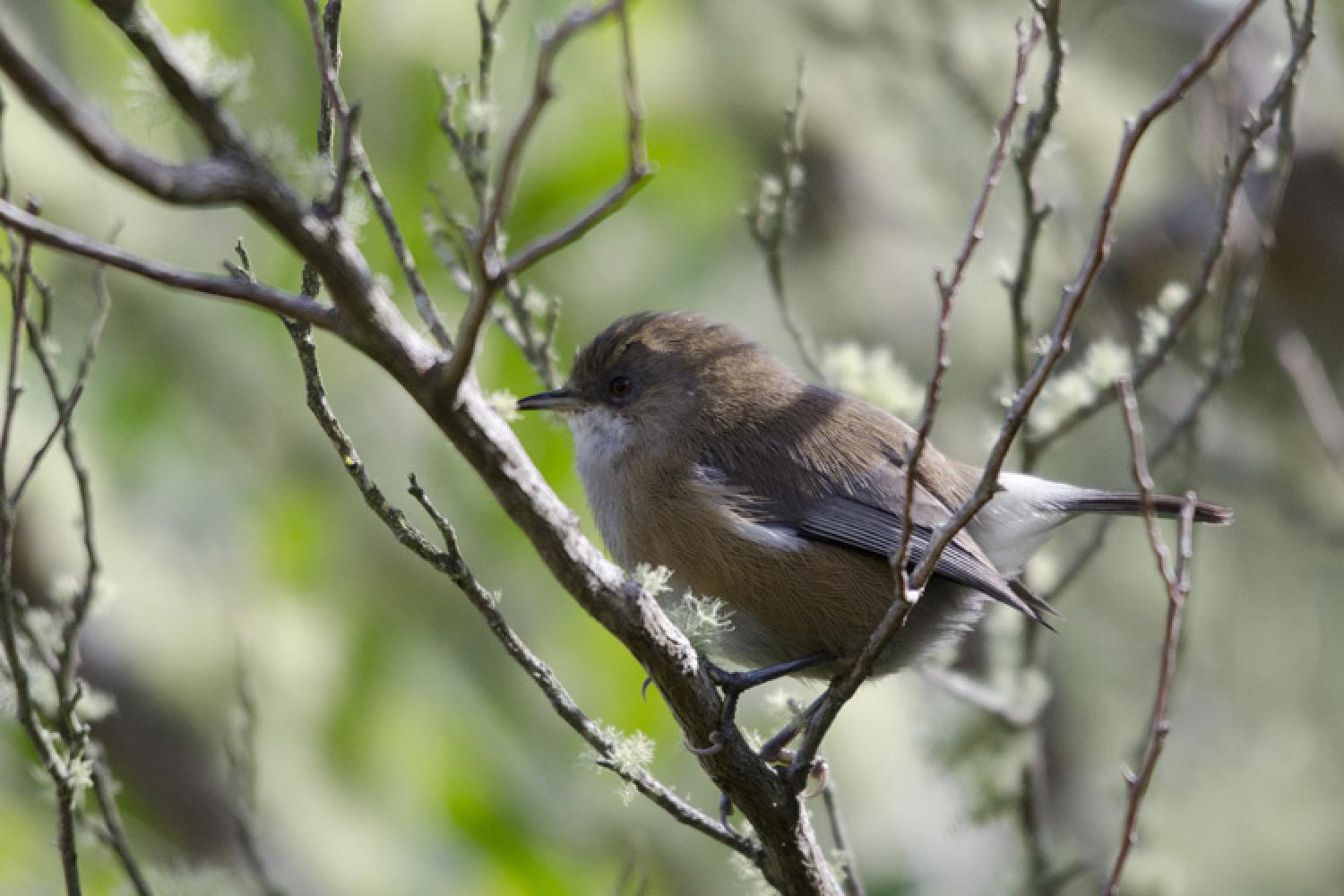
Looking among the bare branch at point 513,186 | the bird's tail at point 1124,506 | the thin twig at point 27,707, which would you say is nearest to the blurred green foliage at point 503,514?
the bird's tail at point 1124,506

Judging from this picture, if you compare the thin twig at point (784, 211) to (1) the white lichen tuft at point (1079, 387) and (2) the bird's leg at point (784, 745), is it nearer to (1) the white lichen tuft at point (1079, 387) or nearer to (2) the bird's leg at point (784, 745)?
(1) the white lichen tuft at point (1079, 387)

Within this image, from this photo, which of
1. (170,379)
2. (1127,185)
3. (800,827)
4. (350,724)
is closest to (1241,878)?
(1127,185)

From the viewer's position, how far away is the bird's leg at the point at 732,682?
8.79ft

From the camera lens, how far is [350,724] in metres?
6.03

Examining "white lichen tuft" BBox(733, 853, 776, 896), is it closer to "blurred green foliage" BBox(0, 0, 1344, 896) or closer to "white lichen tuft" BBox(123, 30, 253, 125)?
"blurred green foliage" BBox(0, 0, 1344, 896)

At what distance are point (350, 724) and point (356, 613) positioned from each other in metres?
0.53

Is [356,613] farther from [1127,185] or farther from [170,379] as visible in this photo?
[1127,185]

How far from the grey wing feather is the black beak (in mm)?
876

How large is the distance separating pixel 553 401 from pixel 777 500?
0.82 m

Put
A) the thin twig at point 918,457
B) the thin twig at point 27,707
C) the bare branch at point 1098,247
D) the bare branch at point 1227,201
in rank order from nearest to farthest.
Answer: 1. the bare branch at point 1098,247
2. the thin twig at point 918,457
3. the thin twig at point 27,707
4. the bare branch at point 1227,201

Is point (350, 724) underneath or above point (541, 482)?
above

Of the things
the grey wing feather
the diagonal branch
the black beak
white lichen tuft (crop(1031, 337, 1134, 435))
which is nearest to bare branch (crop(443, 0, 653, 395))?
the diagonal branch

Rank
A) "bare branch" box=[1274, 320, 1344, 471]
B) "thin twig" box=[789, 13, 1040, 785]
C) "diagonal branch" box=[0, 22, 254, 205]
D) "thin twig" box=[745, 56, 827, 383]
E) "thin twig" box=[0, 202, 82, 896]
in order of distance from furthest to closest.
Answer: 1. "bare branch" box=[1274, 320, 1344, 471]
2. "thin twig" box=[745, 56, 827, 383]
3. "thin twig" box=[0, 202, 82, 896]
4. "thin twig" box=[789, 13, 1040, 785]
5. "diagonal branch" box=[0, 22, 254, 205]

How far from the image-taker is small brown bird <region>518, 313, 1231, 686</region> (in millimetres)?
3715
